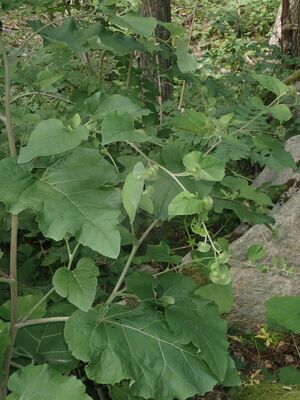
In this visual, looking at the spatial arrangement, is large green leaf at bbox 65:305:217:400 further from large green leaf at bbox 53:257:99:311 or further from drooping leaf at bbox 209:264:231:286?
drooping leaf at bbox 209:264:231:286

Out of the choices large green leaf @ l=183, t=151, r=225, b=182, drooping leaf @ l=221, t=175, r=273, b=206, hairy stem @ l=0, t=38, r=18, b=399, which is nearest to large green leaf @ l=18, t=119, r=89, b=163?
hairy stem @ l=0, t=38, r=18, b=399

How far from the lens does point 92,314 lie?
169 centimetres

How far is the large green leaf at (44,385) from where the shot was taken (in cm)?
164

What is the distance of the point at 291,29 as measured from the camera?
758cm

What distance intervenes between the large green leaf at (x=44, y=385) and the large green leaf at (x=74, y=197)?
15.8 inches

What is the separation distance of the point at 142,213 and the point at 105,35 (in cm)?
86

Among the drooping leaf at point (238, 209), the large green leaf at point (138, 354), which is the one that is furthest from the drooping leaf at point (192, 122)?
the large green leaf at point (138, 354)

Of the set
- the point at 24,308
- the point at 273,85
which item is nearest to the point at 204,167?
the point at 273,85

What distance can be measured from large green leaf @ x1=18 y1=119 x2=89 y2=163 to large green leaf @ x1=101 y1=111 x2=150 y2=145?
5 centimetres

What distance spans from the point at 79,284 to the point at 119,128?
40 centimetres

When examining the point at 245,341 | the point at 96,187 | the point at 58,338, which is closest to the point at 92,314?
the point at 96,187

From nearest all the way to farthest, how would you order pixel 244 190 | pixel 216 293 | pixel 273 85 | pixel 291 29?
pixel 273 85, pixel 244 190, pixel 216 293, pixel 291 29

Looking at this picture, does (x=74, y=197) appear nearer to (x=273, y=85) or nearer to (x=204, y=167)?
(x=204, y=167)

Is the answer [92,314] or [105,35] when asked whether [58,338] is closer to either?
[92,314]
